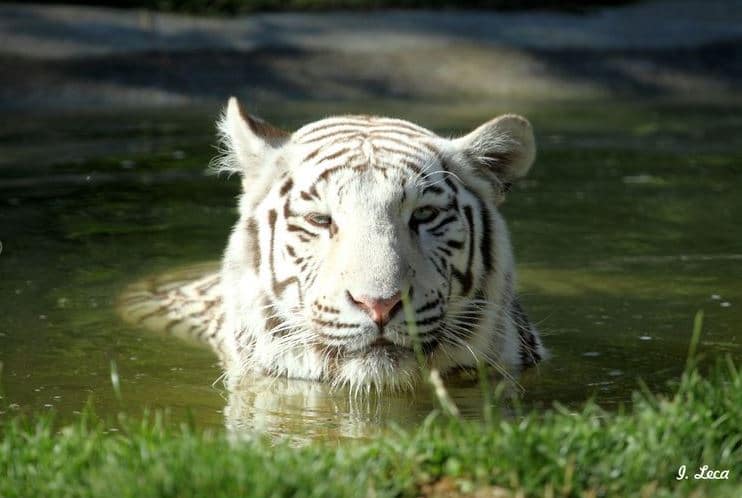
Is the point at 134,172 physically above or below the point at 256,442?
above

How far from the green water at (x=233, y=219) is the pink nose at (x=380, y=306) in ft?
1.38

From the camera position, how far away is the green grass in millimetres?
3213

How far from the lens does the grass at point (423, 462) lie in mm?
3215

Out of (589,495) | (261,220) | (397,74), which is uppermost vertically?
(397,74)

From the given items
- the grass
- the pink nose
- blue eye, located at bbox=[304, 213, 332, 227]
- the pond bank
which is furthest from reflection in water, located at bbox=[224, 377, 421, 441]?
the pond bank

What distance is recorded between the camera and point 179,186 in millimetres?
9406

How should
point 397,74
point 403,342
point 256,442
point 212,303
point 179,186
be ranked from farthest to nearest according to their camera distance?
point 397,74
point 179,186
point 212,303
point 403,342
point 256,442

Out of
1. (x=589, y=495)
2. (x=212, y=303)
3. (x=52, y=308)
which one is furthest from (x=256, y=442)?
(x=52, y=308)

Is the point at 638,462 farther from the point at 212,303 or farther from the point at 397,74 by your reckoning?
the point at 397,74

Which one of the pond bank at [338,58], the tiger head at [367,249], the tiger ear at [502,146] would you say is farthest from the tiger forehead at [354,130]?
the pond bank at [338,58]

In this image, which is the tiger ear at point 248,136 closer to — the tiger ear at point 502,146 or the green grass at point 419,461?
the tiger ear at point 502,146

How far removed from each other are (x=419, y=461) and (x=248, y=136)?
1906mm

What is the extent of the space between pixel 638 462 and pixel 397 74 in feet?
35.7

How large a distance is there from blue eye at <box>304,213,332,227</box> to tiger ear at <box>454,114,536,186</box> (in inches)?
24.8
